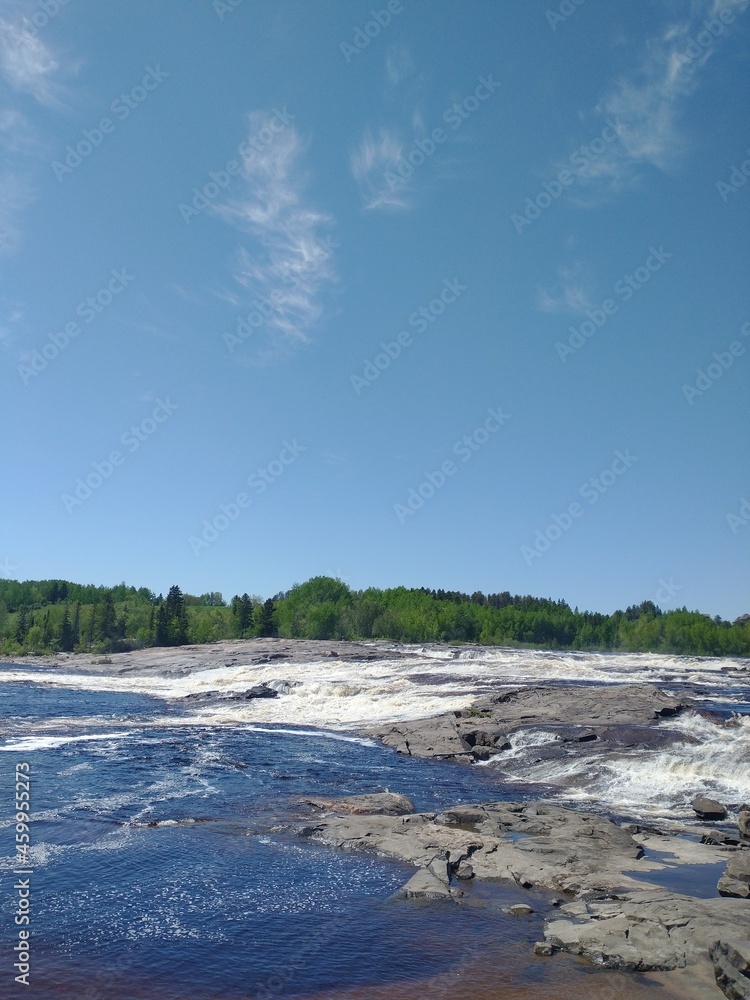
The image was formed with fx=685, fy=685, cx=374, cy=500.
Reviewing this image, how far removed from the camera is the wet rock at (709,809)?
2098 centimetres

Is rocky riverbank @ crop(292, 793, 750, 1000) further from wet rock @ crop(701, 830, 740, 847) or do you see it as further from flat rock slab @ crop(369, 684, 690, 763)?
flat rock slab @ crop(369, 684, 690, 763)

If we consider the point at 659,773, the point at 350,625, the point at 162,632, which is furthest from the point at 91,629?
the point at 659,773

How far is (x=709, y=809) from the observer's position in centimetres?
2106

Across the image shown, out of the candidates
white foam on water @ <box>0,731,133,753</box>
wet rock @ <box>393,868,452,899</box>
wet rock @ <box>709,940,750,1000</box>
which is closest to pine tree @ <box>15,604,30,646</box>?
white foam on water @ <box>0,731,133,753</box>

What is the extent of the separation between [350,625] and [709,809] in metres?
109

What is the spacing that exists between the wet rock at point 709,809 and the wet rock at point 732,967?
36.5 ft

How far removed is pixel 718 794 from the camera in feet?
76.9

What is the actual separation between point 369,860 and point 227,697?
117 feet

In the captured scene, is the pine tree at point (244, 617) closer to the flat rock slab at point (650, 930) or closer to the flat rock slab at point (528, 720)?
the flat rock slab at point (528, 720)

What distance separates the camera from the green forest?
381 feet

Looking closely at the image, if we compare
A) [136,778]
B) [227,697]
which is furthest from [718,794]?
[227,697]

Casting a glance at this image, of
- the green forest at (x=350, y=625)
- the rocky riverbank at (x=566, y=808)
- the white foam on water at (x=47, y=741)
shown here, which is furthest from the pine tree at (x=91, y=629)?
the white foam on water at (x=47, y=741)

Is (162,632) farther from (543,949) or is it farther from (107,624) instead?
(543,949)

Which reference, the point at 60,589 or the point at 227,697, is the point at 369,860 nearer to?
the point at 227,697
